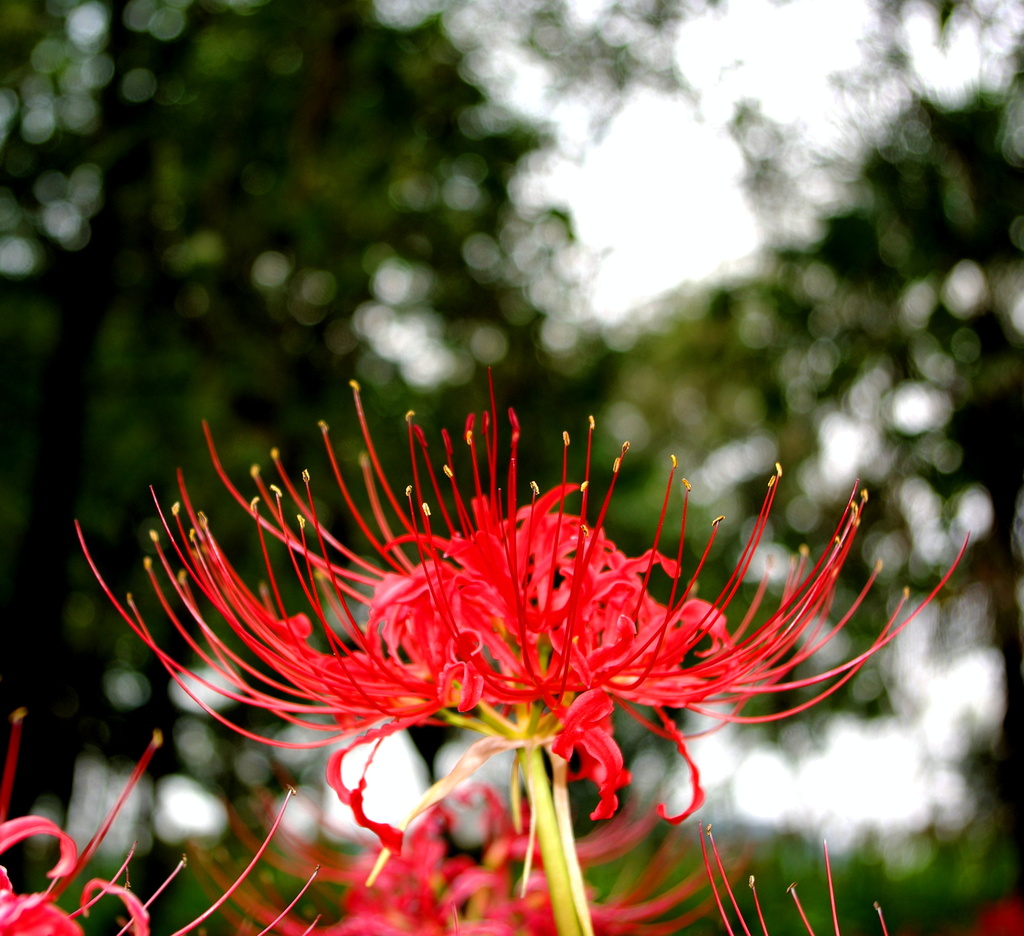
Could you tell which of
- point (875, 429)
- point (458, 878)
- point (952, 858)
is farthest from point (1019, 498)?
point (458, 878)

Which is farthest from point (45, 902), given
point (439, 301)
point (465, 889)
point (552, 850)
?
point (439, 301)

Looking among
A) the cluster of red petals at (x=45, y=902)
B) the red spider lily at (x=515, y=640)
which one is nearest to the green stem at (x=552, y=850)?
the red spider lily at (x=515, y=640)

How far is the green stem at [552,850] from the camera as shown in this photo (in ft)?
4.09

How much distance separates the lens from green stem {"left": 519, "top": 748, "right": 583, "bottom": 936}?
1245 millimetres

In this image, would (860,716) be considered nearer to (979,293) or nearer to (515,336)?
(979,293)

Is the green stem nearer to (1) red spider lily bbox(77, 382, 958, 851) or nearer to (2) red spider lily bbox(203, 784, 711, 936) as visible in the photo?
(1) red spider lily bbox(77, 382, 958, 851)

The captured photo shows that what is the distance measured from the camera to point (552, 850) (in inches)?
50.4

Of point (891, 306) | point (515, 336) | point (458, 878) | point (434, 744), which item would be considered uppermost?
point (891, 306)

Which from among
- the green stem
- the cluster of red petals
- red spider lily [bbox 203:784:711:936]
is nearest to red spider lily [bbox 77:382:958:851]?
the green stem

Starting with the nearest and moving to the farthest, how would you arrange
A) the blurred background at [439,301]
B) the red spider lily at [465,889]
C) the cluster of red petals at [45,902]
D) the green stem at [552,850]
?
the cluster of red petals at [45,902] → the green stem at [552,850] → the red spider lily at [465,889] → the blurred background at [439,301]

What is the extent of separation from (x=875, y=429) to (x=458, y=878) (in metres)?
5.42

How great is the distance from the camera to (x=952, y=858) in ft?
26.2

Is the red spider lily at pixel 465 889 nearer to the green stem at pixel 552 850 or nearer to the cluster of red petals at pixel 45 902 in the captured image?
the green stem at pixel 552 850

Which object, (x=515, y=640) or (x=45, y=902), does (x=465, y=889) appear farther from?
(x=45, y=902)
